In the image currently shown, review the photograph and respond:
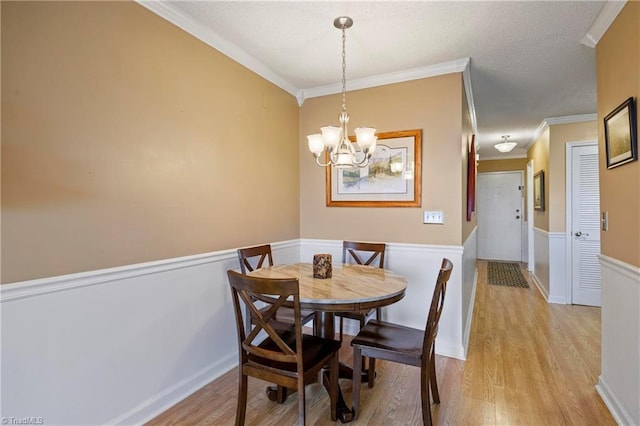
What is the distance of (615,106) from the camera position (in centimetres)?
194

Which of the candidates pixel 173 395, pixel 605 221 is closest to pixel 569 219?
pixel 605 221

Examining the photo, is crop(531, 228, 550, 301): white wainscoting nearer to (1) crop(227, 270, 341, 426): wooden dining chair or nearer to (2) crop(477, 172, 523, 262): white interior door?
(2) crop(477, 172, 523, 262): white interior door

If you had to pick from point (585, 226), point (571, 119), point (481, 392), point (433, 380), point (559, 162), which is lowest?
point (481, 392)

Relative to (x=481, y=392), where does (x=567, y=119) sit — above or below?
above

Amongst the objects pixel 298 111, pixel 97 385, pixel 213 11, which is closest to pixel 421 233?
pixel 298 111

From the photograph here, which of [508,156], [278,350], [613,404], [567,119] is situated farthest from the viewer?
[508,156]

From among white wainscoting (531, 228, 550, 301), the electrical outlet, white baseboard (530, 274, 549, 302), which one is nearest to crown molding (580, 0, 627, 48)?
the electrical outlet

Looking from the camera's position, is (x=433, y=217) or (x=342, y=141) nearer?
(x=342, y=141)

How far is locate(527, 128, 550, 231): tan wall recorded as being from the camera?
436cm

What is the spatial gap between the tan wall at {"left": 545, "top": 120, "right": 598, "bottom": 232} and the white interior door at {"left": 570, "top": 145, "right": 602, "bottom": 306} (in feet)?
0.33

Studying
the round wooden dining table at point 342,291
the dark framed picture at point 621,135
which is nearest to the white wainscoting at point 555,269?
the dark framed picture at point 621,135

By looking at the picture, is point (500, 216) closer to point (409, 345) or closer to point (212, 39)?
point (409, 345)

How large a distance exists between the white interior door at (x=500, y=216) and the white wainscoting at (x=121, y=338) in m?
5.09

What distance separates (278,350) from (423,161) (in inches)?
79.1
